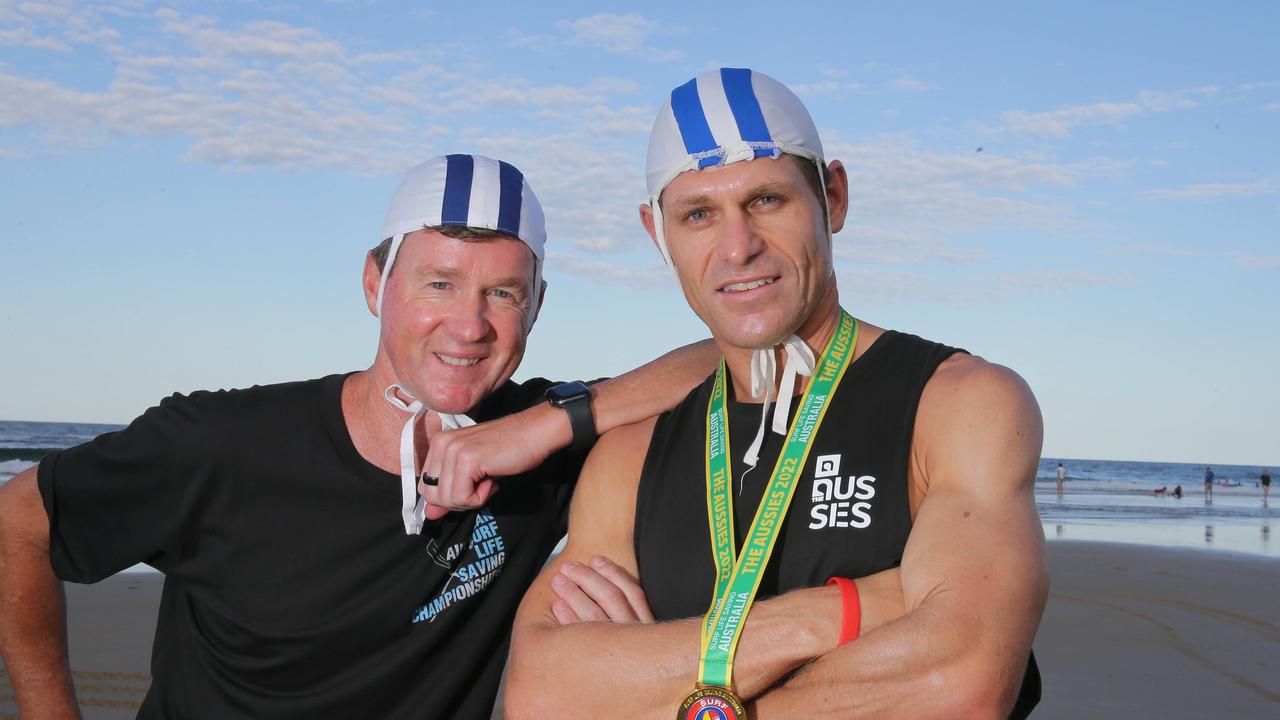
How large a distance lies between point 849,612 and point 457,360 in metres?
1.49

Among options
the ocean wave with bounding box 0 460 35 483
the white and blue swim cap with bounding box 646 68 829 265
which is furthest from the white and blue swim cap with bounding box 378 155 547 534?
the ocean wave with bounding box 0 460 35 483

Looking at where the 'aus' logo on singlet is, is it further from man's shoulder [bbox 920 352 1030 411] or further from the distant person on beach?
the distant person on beach

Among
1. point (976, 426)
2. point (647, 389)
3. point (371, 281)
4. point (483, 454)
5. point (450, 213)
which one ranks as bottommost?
point (483, 454)

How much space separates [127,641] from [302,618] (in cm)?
738

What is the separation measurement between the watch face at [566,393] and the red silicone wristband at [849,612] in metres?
1.14

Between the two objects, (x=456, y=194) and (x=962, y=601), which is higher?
(x=456, y=194)

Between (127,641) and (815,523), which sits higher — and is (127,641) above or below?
below

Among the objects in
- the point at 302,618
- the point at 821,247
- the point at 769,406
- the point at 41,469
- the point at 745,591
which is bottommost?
the point at 302,618

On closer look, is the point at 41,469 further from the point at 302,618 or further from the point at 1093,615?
the point at 1093,615

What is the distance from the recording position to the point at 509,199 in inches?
133

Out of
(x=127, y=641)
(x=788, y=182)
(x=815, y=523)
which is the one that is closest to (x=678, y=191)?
(x=788, y=182)

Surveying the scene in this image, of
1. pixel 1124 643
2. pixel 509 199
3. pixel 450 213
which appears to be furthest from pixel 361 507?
pixel 1124 643

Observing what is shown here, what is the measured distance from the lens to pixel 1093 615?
11.6 m

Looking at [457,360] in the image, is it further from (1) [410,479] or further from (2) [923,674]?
(2) [923,674]
